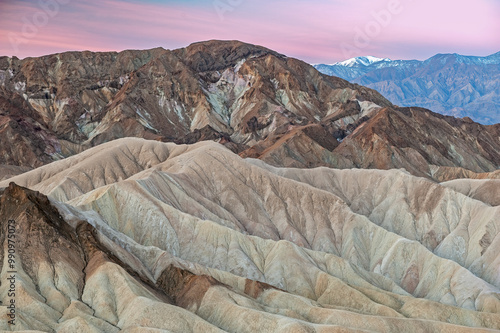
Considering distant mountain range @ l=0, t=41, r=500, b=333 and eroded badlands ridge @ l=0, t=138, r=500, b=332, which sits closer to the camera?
distant mountain range @ l=0, t=41, r=500, b=333

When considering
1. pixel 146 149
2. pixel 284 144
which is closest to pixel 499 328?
pixel 146 149

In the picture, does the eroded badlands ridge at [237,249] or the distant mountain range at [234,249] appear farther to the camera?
the eroded badlands ridge at [237,249]

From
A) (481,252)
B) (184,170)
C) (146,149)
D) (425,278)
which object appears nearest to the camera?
(425,278)

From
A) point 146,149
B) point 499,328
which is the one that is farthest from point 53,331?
point 146,149

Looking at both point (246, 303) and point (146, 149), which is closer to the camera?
point (246, 303)

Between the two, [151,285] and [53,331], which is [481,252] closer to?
[151,285]

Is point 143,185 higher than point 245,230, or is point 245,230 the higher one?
point 143,185

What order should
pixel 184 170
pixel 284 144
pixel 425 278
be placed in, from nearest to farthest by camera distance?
pixel 425 278 < pixel 184 170 < pixel 284 144
